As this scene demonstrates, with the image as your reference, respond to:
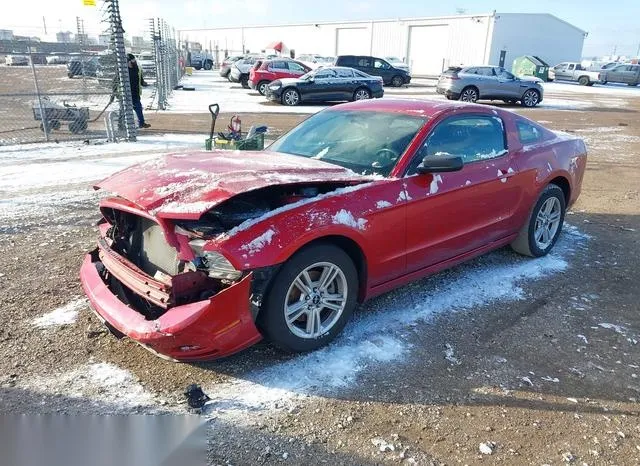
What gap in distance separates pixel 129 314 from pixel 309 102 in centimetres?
1798

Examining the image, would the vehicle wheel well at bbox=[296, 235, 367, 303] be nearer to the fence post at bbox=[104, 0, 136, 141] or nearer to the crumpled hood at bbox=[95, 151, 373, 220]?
the crumpled hood at bbox=[95, 151, 373, 220]

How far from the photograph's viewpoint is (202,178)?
128 inches

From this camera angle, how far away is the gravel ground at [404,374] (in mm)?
2646

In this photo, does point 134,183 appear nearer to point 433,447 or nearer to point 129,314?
point 129,314

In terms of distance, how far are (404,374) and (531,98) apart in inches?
812

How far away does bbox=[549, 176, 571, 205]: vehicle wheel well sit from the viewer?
5.26m

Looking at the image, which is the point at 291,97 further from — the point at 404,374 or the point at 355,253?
the point at 404,374

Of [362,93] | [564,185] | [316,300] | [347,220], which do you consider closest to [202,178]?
[347,220]

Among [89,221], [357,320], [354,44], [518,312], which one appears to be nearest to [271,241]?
[357,320]

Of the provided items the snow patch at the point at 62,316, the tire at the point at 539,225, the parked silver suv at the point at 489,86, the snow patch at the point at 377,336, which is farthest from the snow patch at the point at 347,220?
the parked silver suv at the point at 489,86

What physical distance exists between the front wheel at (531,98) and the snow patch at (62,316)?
20.7 m

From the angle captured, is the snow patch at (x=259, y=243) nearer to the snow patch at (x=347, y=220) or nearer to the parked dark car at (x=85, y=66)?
the snow patch at (x=347, y=220)

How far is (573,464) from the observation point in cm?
254

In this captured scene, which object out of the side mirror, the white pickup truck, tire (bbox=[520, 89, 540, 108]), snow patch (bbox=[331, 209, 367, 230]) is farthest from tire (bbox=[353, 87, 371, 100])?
the white pickup truck
